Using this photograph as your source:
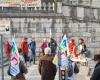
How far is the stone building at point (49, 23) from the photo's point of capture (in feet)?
120

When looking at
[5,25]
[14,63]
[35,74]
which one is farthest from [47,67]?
[5,25]

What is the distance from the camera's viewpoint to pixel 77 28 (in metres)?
37.0

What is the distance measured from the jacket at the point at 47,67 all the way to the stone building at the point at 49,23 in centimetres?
1819

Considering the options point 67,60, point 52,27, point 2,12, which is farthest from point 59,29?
point 67,60

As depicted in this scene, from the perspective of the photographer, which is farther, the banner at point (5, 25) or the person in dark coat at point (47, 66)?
the banner at point (5, 25)

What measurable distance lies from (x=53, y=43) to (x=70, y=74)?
1279 centimetres

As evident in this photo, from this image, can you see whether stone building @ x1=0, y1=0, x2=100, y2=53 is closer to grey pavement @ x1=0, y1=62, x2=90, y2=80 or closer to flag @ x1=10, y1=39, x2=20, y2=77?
grey pavement @ x1=0, y1=62, x2=90, y2=80

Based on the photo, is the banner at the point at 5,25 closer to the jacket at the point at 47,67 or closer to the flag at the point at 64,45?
the flag at the point at 64,45

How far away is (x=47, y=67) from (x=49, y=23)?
63.0 feet

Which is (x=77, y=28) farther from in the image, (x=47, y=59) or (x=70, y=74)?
(x=47, y=59)

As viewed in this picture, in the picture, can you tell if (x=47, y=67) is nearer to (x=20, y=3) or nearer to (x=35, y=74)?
(x=35, y=74)

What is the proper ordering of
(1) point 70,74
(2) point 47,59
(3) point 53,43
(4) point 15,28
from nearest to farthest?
(2) point 47,59 < (1) point 70,74 < (3) point 53,43 < (4) point 15,28

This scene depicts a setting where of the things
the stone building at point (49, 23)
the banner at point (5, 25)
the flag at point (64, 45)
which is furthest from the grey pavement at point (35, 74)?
the stone building at point (49, 23)

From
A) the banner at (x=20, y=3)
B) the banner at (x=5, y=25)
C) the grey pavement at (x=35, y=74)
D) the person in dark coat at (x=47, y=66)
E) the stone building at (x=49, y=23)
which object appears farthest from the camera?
the stone building at (x=49, y=23)
